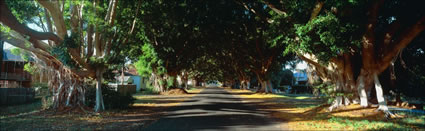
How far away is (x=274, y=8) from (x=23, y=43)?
34.9 ft

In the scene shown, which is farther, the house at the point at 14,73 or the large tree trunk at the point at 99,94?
the house at the point at 14,73

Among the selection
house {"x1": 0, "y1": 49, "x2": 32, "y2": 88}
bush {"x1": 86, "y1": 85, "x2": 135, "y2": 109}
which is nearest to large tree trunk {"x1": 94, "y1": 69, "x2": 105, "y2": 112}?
bush {"x1": 86, "y1": 85, "x2": 135, "y2": 109}

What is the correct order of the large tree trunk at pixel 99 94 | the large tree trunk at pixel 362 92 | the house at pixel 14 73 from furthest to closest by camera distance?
the house at pixel 14 73 → the large tree trunk at pixel 99 94 → the large tree trunk at pixel 362 92

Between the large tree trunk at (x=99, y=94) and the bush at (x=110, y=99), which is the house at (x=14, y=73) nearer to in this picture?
the bush at (x=110, y=99)

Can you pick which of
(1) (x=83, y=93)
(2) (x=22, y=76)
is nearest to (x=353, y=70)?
(1) (x=83, y=93)

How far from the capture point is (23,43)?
433 inches

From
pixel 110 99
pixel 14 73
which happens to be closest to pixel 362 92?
pixel 110 99

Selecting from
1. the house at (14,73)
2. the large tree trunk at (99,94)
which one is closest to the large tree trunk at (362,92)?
the large tree trunk at (99,94)

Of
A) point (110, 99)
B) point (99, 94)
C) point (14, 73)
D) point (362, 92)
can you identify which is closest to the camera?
point (362, 92)

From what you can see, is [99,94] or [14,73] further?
[14,73]

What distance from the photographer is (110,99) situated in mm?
14391

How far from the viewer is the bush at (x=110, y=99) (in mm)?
13969

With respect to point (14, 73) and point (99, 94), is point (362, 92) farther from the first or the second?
point (14, 73)

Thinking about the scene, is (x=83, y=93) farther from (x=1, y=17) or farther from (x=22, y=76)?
(x=22, y=76)
